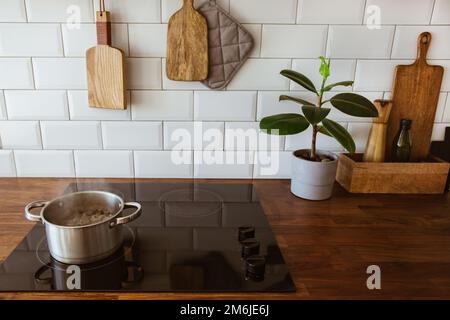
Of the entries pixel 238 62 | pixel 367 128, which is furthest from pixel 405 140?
pixel 238 62

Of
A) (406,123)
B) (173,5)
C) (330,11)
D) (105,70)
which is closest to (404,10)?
(330,11)

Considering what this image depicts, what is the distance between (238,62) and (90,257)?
66cm

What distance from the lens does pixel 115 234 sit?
2.37ft

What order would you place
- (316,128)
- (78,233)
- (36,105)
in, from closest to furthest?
1. (78,233)
2. (316,128)
3. (36,105)

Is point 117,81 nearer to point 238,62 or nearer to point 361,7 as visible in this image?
point 238,62

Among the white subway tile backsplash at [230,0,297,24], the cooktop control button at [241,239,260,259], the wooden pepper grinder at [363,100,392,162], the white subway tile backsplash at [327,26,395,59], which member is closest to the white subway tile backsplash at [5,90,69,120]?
the white subway tile backsplash at [230,0,297,24]

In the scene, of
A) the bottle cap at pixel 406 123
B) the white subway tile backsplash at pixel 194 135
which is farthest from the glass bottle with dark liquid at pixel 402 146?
the white subway tile backsplash at pixel 194 135

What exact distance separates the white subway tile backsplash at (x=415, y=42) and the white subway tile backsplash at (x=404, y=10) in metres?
0.02

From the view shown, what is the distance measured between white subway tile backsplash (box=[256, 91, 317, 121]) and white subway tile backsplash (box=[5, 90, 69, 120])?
60cm

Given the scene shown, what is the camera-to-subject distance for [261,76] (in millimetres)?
1055

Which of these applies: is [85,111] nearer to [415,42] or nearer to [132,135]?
[132,135]

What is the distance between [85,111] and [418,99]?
1032mm

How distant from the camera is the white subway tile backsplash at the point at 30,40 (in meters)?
0.99

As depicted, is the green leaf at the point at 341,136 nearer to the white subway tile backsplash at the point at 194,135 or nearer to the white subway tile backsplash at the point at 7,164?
the white subway tile backsplash at the point at 194,135
